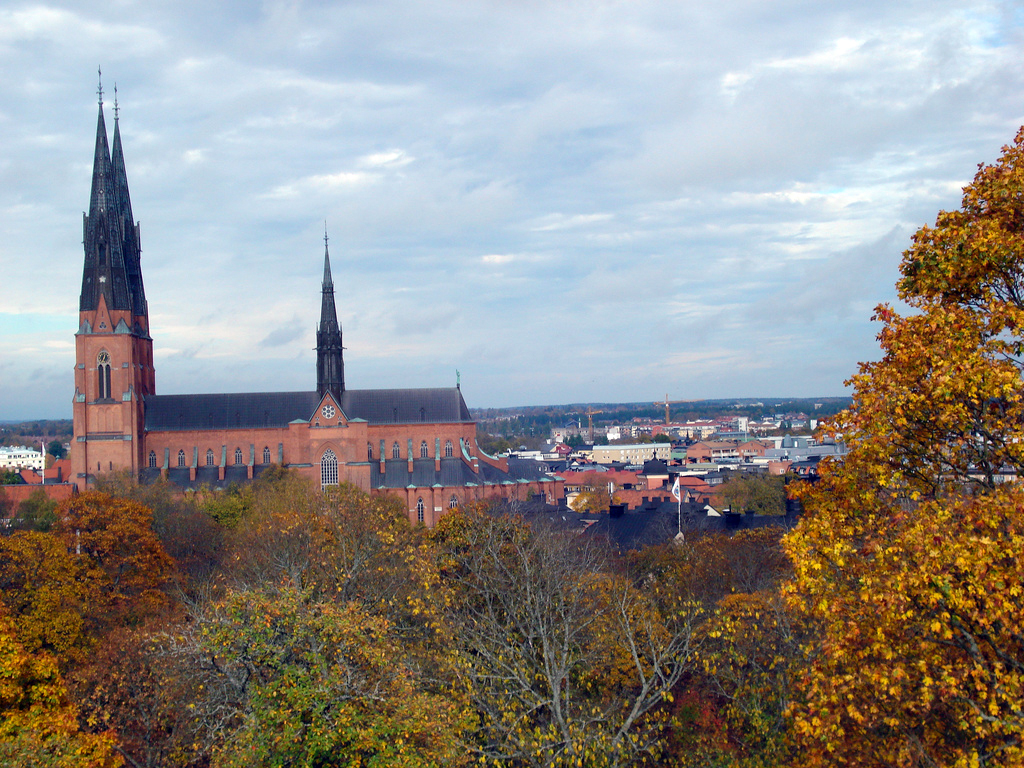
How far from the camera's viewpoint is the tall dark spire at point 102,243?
74.8 m

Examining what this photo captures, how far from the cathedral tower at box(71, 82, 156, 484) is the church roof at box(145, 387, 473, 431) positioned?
5.13 meters

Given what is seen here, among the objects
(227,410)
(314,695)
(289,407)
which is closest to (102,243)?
(227,410)

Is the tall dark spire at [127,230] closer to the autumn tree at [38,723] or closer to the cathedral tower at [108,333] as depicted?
the cathedral tower at [108,333]

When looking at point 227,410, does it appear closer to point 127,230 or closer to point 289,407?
point 289,407

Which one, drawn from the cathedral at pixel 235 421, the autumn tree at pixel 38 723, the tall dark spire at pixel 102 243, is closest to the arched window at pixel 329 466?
the cathedral at pixel 235 421

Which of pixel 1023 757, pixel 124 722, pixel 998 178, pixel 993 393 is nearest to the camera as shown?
pixel 1023 757

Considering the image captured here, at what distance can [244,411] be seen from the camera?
86438mm

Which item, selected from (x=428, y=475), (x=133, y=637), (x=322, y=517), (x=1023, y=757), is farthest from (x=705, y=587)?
(x=428, y=475)

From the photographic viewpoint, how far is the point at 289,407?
285ft

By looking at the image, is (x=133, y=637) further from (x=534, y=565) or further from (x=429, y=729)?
(x=429, y=729)

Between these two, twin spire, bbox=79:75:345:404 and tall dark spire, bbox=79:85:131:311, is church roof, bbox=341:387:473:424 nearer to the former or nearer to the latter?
twin spire, bbox=79:75:345:404

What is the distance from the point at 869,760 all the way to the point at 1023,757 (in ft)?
7.33

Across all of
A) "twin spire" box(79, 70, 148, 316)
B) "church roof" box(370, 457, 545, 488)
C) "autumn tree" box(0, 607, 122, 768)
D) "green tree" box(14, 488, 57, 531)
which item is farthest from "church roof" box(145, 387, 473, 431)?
"autumn tree" box(0, 607, 122, 768)

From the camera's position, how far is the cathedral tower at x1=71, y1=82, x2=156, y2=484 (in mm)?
75438
